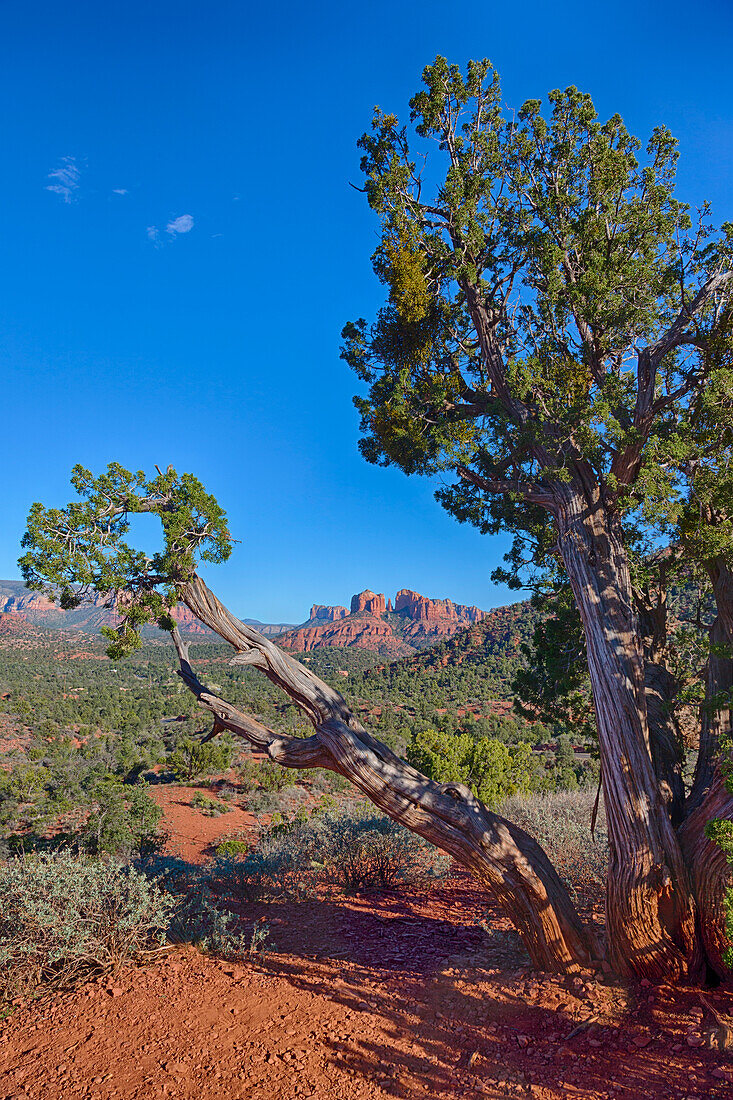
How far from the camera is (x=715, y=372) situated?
16.1ft

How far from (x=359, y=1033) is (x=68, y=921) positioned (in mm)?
2672

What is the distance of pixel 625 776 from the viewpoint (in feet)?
15.9

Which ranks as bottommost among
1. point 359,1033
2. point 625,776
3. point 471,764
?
point 359,1033

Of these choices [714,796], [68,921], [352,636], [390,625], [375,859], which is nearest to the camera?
[714,796]

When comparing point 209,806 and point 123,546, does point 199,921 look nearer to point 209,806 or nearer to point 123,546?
point 123,546

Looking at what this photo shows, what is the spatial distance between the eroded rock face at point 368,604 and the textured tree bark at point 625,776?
12039 cm

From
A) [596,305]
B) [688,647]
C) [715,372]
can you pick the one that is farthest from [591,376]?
[688,647]

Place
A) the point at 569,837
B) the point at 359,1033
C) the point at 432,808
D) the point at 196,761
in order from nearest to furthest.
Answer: the point at 359,1033
the point at 432,808
the point at 569,837
the point at 196,761

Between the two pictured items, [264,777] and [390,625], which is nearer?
[264,777]

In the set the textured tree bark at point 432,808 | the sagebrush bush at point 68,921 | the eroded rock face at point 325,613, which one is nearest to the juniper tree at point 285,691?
the textured tree bark at point 432,808

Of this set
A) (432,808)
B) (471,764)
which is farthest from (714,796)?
(471,764)

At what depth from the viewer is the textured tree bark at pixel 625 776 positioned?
4.52m

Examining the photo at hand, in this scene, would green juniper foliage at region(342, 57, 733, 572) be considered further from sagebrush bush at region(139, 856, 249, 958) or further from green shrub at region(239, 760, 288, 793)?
green shrub at region(239, 760, 288, 793)

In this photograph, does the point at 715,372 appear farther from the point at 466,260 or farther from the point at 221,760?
the point at 221,760
